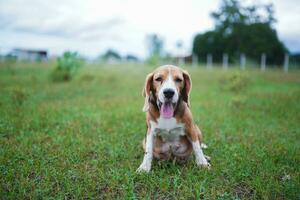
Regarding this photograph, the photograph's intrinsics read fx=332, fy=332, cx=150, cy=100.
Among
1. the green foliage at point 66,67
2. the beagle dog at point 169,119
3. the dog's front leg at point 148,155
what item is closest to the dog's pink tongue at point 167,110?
the beagle dog at point 169,119

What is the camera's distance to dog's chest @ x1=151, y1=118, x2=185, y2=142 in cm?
457

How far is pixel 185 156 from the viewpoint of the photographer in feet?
16.4

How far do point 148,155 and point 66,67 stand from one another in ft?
45.0

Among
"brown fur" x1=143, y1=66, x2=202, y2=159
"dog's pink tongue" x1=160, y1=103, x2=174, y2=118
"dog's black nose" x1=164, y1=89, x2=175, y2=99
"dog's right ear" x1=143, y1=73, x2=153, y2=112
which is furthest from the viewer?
"dog's right ear" x1=143, y1=73, x2=153, y2=112

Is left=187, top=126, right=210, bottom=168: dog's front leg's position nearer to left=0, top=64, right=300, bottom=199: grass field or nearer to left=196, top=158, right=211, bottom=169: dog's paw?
left=196, top=158, right=211, bottom=169: dog's paw

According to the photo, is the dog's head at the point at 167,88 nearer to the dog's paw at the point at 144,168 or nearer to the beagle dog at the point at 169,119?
the beagle dog at the point at 169,119

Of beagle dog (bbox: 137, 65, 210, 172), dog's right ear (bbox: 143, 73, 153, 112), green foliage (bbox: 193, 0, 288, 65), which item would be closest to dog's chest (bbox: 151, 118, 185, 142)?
beagle dog (bbox: 137, 65, 210, 172)

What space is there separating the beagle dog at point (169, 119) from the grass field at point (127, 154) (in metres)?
0.21

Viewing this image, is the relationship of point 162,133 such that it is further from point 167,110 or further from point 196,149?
point 196,149

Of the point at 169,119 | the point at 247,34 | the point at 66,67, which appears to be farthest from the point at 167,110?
the point at 247,34

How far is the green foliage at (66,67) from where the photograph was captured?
17078 mm

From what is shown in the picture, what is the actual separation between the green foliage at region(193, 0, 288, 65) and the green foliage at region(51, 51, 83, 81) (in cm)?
2637

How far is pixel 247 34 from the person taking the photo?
4156 cm

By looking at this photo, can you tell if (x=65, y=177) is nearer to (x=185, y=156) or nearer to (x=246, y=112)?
(x=185, y=156)
